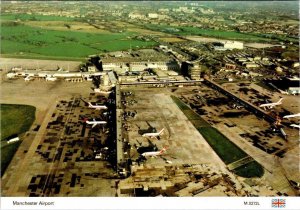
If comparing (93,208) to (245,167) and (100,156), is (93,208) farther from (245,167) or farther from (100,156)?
(245,167)

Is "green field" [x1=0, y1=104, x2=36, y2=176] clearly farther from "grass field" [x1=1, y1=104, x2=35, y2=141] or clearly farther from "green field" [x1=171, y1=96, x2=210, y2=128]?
"green field" [x1=171, y1=96, x2=210, y2=128]

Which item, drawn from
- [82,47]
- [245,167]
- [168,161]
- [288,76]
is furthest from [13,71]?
[288,76]

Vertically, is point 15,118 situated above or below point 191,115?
→ above

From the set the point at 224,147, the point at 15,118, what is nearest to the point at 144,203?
the point at 224,147

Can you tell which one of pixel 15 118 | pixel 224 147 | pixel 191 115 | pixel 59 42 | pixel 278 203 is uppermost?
pixel 278 203

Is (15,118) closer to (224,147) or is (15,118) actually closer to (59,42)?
(224,147)

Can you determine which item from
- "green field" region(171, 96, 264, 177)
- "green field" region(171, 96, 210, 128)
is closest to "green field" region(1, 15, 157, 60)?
"green field" region(171, 96, 210, 128)
